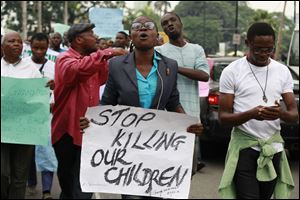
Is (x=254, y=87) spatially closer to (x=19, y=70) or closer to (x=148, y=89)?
(x=148, y=89)

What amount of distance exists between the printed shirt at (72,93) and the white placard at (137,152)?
860 millimetres

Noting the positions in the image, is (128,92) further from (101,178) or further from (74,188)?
(74,188)

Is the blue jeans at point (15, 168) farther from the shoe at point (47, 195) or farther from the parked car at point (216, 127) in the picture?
the parked car at point (216, 127)

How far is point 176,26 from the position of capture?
4453mm

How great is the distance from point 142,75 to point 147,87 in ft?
0.30

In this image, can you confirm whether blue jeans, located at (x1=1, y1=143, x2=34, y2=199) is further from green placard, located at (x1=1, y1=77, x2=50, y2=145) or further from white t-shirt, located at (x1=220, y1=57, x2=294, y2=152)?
white t-shirt, located at (x1=220, y1=57, x2=294, y2=152)

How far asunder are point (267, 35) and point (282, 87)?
0.38m

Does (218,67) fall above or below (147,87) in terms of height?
below

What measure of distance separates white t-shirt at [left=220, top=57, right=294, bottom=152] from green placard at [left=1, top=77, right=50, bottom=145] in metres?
1.81

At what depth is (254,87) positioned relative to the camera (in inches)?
142

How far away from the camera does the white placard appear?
3.52 m

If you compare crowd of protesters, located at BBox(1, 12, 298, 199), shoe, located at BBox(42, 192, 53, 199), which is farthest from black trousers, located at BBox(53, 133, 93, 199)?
shoe, located at BBox(42, 192, 53, 199)

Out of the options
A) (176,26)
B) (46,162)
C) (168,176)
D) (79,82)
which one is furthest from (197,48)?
(46,162)

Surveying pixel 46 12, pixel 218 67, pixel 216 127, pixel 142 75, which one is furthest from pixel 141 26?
pixel 46 12
